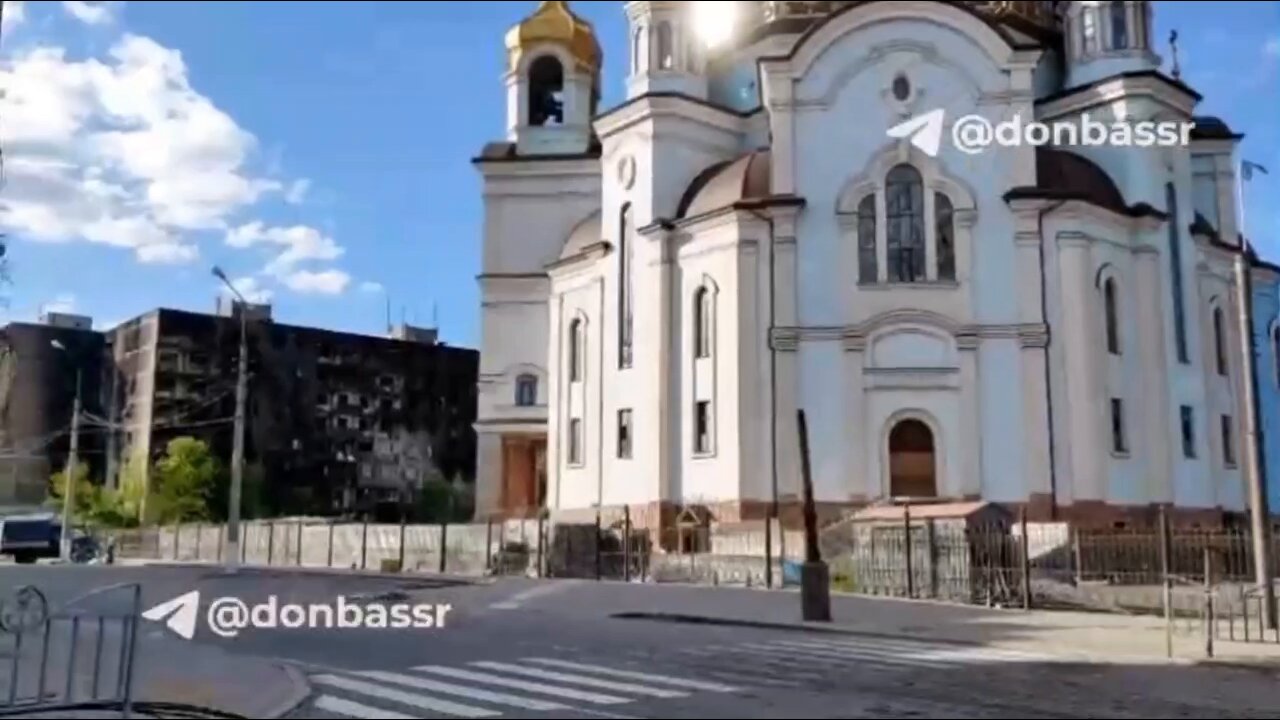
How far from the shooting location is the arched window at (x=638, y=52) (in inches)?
1416

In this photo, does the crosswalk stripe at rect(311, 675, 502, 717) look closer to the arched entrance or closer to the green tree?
the arched entrance

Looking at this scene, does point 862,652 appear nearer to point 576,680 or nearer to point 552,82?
point 576,680

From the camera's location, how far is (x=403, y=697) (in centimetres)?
1002

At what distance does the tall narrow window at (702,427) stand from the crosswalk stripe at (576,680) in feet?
66.4

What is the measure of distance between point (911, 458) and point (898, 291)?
434 cm

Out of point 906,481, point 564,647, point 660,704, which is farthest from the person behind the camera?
point 906,481

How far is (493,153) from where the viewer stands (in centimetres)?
4166

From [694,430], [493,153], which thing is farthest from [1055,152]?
[493,153]

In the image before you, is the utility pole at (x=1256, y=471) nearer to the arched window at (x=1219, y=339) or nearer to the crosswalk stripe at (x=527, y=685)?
the crosswalk stripe at (x=527, y=685)

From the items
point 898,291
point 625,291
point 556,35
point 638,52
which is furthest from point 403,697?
point 556,35

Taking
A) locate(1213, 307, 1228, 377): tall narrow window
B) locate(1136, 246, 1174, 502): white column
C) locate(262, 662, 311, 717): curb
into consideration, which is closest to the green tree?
locate(1136, 246, 1174, 502): white column

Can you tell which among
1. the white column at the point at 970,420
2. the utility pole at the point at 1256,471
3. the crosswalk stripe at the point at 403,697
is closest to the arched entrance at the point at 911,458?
the white column at the point at 970,420

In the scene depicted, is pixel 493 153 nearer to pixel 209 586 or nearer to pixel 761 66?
pixel 761 66

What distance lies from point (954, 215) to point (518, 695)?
24.9 meters
